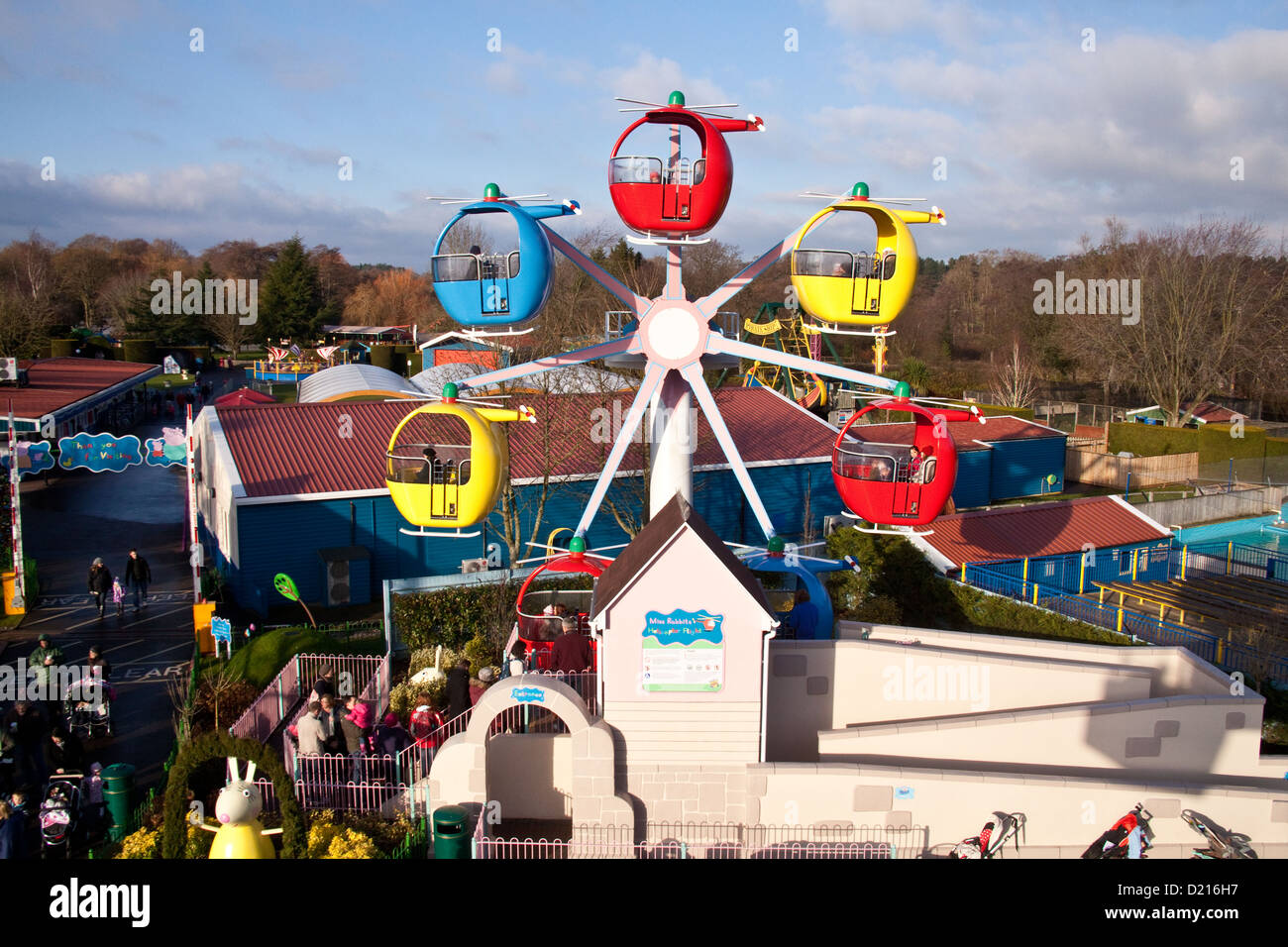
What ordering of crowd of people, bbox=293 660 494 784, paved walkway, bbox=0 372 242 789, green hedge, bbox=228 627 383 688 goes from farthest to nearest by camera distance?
green hedge, bbox=228 627 383 688 → paved walkway, bbox=0 372 242 789 → crowd of people, bbox=293 660 494 784

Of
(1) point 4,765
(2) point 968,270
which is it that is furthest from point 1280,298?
(1) point 4,765

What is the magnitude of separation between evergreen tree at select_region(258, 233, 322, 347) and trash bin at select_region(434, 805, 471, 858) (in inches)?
2716

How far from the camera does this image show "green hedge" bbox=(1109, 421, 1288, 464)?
142 ft

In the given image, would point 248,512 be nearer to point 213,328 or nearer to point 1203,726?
point 1203,726

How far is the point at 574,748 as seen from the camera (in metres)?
12.4

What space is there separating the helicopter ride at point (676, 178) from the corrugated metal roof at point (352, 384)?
1925 cm

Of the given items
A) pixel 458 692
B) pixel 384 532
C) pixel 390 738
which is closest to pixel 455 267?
pixel 458 692

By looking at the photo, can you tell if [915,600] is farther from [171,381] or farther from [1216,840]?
[171,381]

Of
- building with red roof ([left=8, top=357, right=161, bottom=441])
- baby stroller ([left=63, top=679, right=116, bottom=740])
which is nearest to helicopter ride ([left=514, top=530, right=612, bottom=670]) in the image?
baby stroller ([left=63, top=679, right=116, bottom=740])

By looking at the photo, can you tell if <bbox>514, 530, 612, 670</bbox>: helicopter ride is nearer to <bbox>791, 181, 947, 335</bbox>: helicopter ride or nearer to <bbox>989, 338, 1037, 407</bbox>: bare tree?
<bbox>791, 181, 947, 335</bbox>: helicopter ride

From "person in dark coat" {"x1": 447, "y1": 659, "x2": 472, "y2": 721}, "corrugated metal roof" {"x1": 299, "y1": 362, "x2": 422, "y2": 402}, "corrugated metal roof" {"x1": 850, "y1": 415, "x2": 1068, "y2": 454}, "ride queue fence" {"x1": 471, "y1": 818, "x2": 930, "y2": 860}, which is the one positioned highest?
"corrugated metal roof" {"x1": 299, "y1": 362, "x2": 422, "y2": 402}

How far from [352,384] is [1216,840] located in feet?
92.7

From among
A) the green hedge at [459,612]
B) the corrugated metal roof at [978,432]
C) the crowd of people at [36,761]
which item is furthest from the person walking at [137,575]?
the corrugated metal roof at [978,432]

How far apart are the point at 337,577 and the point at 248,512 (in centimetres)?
247
